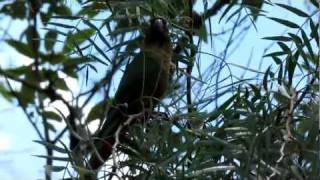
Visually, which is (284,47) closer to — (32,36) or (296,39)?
(296,39)

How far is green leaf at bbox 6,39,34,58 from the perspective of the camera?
8.25ft

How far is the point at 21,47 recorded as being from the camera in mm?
2541

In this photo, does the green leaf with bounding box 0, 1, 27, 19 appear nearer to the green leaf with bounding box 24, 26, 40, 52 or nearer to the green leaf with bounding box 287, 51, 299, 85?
the green leaf with bounding box 24, 26, 40, 52

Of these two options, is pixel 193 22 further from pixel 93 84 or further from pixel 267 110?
pixel 267 110

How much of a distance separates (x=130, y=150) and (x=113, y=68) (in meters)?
0.19

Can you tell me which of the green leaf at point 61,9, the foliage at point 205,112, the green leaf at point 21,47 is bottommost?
the foliage at point 205,112

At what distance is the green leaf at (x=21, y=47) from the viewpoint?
8.25 feet

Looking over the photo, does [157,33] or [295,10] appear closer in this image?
[295,10]

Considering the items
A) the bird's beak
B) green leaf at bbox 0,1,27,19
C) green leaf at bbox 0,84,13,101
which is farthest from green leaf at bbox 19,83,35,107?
the bird's beak

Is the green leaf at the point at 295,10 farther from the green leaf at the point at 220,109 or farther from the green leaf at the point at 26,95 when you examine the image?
the green leaf at the point at 26,95

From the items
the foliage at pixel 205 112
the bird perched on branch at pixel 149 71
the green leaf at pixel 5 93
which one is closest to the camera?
the foliage at pixel 205 112

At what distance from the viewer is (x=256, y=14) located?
1.58 meters

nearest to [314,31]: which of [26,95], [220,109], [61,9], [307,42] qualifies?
[307,42]

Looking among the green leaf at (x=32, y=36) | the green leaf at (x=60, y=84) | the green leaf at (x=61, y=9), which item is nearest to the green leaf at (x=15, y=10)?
the green leaf at (x=32, y=36)
